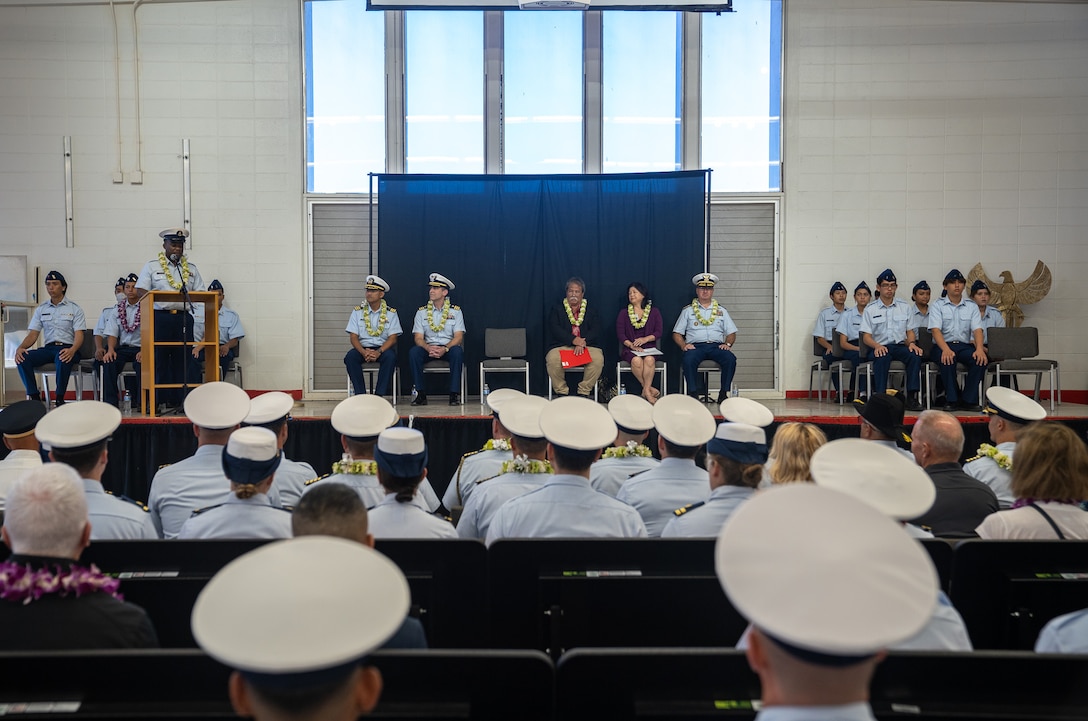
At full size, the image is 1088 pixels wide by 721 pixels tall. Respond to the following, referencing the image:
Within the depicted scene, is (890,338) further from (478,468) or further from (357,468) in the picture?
(357,468)

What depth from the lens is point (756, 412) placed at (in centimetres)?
388

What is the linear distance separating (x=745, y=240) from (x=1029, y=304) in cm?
310

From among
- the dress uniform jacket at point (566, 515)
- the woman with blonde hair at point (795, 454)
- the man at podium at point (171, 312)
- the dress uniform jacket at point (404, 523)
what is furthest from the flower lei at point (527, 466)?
the man at podium at point (171, 312)

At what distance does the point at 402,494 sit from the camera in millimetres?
2303

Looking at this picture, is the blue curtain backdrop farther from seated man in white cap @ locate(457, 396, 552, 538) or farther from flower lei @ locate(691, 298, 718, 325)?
seated man in white cap @ locate(457, 396, 552, 538)

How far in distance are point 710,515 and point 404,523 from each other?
0.85 meters

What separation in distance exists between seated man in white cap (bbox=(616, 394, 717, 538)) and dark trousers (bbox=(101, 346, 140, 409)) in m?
5.79

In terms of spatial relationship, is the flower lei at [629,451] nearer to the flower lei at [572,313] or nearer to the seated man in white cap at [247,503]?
the seated man in white cap at [247,503]

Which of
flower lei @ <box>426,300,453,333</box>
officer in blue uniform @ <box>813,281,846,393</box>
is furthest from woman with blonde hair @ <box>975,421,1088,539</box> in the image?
officer in blue uniform @ <box>813,281,846,393</box>

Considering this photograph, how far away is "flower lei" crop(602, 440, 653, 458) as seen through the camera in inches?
140

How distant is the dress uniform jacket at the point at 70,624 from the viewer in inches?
55.0

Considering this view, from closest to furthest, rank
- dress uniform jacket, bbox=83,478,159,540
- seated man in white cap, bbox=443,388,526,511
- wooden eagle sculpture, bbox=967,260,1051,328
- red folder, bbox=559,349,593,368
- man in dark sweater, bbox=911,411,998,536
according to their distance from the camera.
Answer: dress uniform jacket, bbox=83,478,159,540 → man in dark sweater, bbox=911,411,998,536 → seated man in white cap, bbox=443,388,526,511 → red folder, bbox=559,349,593,368 → wooden eagle sculpture, bbox=967,260,1051,328

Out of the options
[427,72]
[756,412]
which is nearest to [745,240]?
[427,72]

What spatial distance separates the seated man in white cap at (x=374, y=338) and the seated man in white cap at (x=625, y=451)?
3.96 meters
